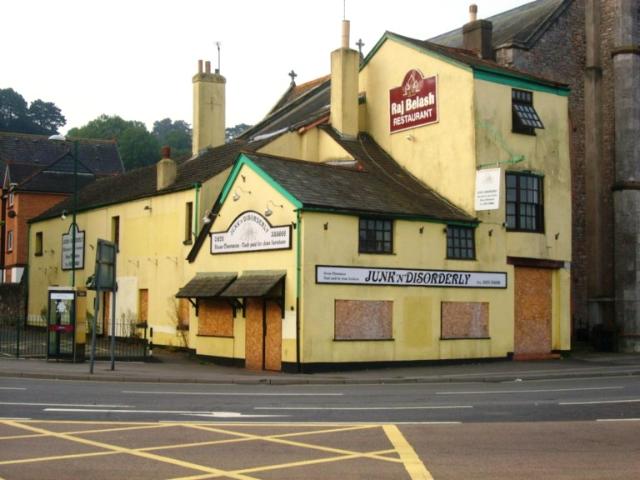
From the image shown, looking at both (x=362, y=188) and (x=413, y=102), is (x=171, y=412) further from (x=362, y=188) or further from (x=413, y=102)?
(x=413, y=102)

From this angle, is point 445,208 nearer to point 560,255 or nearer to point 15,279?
point 560,255

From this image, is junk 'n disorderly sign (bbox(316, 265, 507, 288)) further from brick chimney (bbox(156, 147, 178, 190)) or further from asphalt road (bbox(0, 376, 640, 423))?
brick chimney (bbox(156, 147, 178, 190))

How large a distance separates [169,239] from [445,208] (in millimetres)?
11309

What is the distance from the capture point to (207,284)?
94.5ft

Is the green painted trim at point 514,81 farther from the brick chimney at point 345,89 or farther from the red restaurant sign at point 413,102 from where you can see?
the brick chimney at point 345,89

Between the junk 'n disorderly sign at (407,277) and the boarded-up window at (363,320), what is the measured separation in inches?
25.5

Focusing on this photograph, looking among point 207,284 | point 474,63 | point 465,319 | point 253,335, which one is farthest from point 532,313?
point 207,284

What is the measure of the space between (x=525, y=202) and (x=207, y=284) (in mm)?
11183

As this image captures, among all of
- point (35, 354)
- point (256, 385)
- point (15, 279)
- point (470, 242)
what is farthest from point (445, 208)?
point (15, 279)

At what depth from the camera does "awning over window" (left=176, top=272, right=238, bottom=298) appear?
28.0m

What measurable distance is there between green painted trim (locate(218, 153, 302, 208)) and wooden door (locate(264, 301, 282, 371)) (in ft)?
10.5

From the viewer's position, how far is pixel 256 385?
22312 mm

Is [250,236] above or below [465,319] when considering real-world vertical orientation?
above

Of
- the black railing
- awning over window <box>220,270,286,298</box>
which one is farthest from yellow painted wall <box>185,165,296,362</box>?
the black railing
